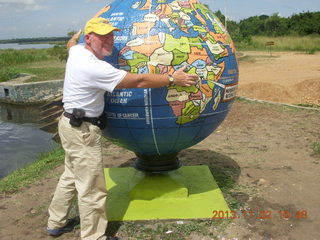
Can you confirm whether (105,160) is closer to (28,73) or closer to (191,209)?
(191,209)

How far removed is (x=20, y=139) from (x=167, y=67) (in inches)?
359

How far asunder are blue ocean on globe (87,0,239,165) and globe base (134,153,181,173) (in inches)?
15.7

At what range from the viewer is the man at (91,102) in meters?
3.28

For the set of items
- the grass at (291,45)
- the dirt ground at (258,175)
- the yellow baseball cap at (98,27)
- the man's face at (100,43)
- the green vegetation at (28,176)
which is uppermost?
the yellow baseball cap at (98,27)

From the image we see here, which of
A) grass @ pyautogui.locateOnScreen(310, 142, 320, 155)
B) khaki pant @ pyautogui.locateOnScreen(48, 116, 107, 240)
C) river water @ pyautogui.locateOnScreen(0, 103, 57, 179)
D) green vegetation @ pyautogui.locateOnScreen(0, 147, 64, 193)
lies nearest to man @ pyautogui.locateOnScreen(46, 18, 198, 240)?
khaki pant @ pyautogui.locateOnScreen(48, 116, 107, 240)

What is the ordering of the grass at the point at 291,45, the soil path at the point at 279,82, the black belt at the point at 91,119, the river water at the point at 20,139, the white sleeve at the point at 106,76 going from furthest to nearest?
the grass at the point at 291,45 → the soil path at the point at 279,82 → the river water at the point at 20,139 → the black belt at the point at 91,119 → the white sleeve at the point at 106,76

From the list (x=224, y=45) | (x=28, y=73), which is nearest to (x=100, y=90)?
(x=224, y=45)

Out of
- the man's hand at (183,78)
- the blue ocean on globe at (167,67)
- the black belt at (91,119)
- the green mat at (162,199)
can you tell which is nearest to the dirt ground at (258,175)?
the green mat at (162,199)

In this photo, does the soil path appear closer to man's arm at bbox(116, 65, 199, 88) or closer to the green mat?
the green mat

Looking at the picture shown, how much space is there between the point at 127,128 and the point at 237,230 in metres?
1.56

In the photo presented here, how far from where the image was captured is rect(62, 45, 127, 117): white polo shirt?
10.7 ft

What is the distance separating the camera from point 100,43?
3383 millimetres

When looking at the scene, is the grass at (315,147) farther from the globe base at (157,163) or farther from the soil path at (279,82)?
the soil path at (279,82)

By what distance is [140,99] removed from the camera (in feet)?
11.8
